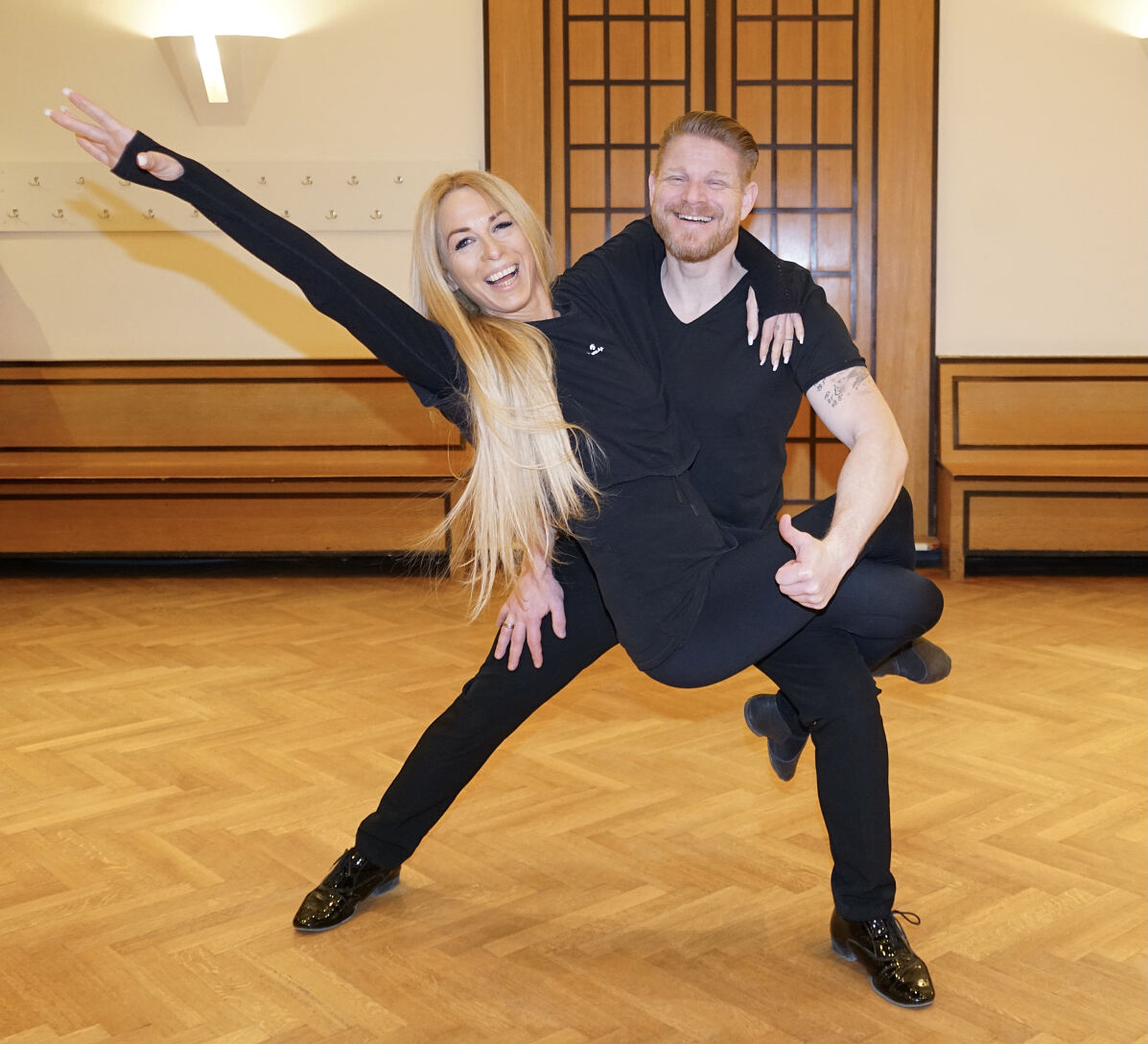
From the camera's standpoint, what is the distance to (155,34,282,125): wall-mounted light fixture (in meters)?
6.37

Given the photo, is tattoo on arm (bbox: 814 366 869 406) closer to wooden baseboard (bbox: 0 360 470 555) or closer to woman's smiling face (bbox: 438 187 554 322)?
woman's smiling face (bbox: 438 187 554 322)

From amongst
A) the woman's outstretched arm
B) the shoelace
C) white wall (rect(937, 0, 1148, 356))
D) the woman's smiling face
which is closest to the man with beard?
the shoelace

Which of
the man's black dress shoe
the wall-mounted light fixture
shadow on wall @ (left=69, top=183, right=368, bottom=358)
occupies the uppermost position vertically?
the wall-mounted light fixture

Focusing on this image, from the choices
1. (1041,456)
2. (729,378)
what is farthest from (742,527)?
(1041,456)

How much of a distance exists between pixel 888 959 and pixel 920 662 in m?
0.57

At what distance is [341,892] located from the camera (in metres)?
2.44

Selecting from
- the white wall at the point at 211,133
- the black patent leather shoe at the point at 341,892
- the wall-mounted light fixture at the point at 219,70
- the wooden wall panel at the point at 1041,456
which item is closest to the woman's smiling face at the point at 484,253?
the black patent leather shoe at the point at 341,892

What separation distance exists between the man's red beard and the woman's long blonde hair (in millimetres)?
249

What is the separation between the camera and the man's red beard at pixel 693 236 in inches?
92.6

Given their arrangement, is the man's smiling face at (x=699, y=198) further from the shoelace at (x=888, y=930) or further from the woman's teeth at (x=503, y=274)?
the shoelace at (x=888, y=930)

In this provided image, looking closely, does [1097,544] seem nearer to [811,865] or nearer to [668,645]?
[811,865]

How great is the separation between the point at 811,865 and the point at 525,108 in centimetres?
474

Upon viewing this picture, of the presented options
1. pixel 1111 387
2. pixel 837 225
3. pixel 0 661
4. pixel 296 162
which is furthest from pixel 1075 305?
pixel 0 661

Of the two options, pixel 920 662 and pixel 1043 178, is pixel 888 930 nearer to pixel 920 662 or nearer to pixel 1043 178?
pixel 920 662
